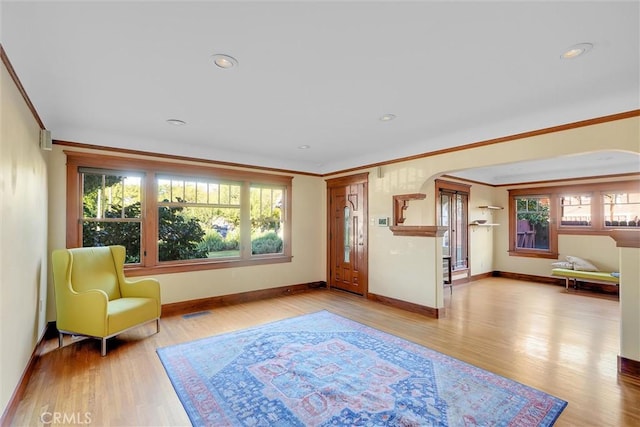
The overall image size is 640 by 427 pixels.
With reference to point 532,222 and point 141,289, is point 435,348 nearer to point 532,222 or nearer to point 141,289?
point 141,289

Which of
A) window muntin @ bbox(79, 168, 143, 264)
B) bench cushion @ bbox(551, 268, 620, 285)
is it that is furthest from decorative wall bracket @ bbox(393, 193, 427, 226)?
bench cushion @ bbox(551, 268, 620, 285)

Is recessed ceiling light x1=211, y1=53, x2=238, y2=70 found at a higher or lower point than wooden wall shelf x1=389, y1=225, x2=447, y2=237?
higher

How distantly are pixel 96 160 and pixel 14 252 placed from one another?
216 centimetres

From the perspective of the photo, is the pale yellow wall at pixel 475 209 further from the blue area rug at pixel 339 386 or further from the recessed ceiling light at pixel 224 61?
the recessed ceiling light at pixel 224 61

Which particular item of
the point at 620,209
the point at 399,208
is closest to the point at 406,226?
the point at 399,208

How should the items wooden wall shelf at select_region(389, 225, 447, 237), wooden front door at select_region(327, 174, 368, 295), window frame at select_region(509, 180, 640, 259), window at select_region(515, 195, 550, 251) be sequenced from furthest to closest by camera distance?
window at select_region(515, 195, 550, 251) < window frame at select_region(509, 180, 640, 259) < wooden front door at select_region(327, 174, 368, 295) < wooden wall shelf at select_region(389, 225, 447, 237)

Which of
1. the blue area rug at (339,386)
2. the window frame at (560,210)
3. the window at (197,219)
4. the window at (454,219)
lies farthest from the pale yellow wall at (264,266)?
the window frame at (560,210)

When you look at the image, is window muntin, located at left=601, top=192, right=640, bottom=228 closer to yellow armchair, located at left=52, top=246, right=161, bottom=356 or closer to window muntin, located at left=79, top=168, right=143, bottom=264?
yellow armchair, located at left=52, top=246, right=161, bottom=356

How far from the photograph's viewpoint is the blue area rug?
2156mm

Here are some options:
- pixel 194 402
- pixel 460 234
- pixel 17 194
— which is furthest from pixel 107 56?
pixel 460 234

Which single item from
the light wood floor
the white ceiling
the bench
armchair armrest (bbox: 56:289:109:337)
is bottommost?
the light wood floor

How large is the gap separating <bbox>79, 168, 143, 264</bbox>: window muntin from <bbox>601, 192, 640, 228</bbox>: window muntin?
9.13 metres

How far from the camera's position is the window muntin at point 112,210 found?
13.6ft

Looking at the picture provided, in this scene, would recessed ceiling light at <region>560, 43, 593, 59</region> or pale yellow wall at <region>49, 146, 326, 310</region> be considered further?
pale yellow wall at <region>49, 146, 326, 310</region>
